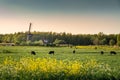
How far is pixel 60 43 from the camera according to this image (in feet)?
185

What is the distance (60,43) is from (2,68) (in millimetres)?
44197

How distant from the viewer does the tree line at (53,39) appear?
44.0 meters

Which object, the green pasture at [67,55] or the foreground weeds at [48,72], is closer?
the foreground weeds at [48,72]

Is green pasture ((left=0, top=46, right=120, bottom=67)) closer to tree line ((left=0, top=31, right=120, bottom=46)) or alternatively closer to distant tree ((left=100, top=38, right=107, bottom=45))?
tree line ((left=0, top=31, right=120, bottom=46))

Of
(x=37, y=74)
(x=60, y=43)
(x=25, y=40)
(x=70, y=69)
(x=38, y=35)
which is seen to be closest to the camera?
(x=37, y=74)

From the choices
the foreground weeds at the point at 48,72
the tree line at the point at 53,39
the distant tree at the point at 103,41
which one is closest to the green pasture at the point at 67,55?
the tree line at the point at 53,39

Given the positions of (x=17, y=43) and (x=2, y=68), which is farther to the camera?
(x=17, y=43)

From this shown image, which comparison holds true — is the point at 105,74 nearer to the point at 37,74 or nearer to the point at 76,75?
the point at 76,75

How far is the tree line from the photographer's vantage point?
144 feet

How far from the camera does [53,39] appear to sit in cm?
5569

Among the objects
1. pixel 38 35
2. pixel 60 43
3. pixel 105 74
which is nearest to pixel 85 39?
pixel 60 43

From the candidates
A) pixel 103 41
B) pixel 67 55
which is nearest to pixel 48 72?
pixel 67 55

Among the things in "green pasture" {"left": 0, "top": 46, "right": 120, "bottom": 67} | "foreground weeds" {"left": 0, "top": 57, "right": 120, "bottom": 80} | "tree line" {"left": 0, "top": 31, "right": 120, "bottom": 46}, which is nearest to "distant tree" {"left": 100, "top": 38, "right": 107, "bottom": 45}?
"tree line" {"left": 0, "top": 31, "right": 120, "bottom": 46}

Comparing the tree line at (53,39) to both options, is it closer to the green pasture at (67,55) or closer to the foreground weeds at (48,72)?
the green pasture at (67,55)
